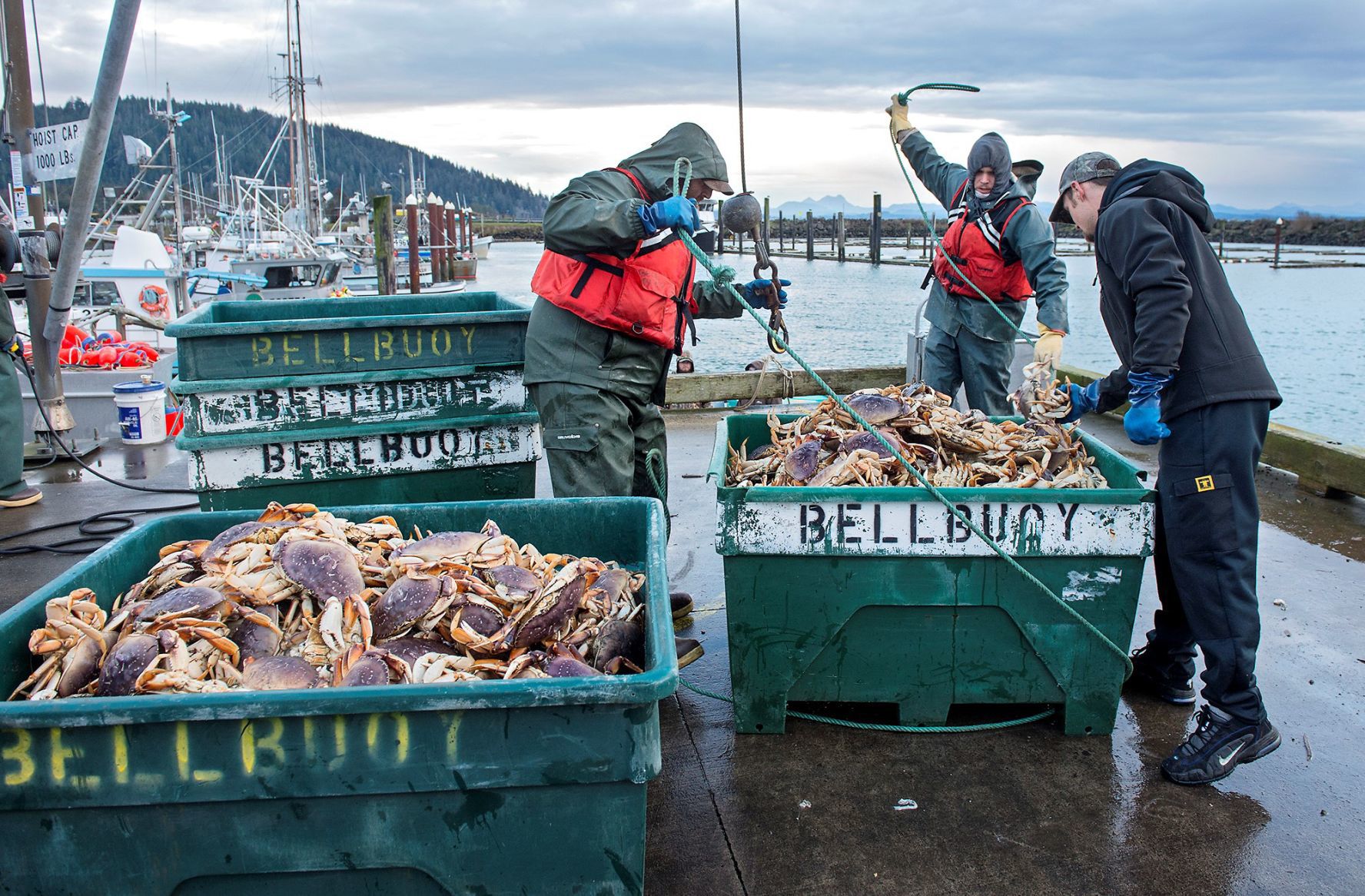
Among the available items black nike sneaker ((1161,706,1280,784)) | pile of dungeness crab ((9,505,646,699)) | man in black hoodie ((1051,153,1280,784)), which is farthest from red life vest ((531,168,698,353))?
black nike sneaker ((1161,706,1280,784))

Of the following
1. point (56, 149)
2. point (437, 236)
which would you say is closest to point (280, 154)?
→ point (437, 236)

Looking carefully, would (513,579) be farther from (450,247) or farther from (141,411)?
(450,247)

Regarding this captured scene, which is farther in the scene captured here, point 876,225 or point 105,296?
point 876,225

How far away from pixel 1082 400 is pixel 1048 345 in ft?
4.56

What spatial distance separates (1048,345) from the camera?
502cm

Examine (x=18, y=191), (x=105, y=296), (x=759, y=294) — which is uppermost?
(x=18, y=191)

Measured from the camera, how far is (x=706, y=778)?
313 cm

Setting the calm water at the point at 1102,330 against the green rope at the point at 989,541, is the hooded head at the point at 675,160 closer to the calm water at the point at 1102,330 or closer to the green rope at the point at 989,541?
the green rope at the point at 989,541

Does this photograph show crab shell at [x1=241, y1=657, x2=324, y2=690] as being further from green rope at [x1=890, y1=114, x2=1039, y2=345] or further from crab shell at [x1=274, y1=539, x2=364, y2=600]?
green rope at [x1=890, y1=114, x2=1039, y2=345]

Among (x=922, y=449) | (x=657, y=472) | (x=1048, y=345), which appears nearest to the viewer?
(x=922, y=449)

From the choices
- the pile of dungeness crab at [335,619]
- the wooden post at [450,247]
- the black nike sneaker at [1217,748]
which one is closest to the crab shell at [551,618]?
the pile of dungeness crab at [335,619]

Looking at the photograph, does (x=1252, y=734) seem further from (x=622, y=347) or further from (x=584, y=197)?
(x=584, y=197)

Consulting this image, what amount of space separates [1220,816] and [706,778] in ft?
4.99

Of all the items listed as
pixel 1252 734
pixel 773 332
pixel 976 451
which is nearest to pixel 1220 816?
pixel 1252 734
